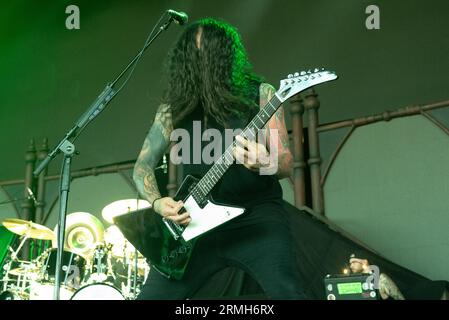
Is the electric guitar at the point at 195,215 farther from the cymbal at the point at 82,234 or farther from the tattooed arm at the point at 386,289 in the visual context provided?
the cymbal at the point at 82,234

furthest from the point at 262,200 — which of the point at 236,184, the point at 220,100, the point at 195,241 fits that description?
the point at 220,100

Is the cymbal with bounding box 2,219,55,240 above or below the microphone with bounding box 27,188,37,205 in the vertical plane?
below

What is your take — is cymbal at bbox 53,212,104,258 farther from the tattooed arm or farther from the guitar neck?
the guitar neck

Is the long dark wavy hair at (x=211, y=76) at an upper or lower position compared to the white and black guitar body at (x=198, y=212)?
upper

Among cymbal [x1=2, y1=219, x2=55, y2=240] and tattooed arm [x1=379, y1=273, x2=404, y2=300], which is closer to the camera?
tattooed arm [x1=379, y1=273, x2=404, y2=300]

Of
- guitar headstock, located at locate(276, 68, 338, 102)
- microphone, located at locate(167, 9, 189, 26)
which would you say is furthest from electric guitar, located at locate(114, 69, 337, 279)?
microphone, located at locate(167, 9, 189, 26)

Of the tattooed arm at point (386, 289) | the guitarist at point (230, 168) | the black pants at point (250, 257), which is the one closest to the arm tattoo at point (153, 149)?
the guitarist at point (230, 168)

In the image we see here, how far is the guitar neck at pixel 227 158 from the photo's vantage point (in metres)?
1.90

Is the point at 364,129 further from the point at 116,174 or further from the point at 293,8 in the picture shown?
the point at 116,174

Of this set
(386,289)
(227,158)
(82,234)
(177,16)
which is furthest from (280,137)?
(82,234)

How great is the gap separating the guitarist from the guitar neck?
0.10ft

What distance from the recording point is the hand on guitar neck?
1.89 metres

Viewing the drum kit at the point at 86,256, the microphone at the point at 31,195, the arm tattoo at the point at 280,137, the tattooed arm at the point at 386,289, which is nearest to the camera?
the arm tattoo at the point at 280,137

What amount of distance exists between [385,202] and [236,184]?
2075 millimetres
